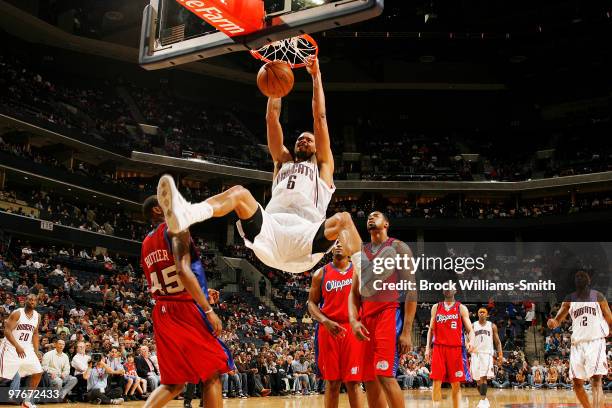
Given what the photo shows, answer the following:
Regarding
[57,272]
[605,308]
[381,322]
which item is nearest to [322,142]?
[381,322]

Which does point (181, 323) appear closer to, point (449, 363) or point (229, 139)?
point (449, 363)

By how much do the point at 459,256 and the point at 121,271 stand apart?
729 inches

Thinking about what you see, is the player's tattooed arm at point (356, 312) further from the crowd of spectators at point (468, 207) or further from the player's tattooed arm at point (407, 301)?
the crowd of spectators at point (468, 207)

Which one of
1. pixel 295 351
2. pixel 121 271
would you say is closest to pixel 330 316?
pixel 295 351

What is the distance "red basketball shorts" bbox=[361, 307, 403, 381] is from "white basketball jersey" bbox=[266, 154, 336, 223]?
1.28 meters

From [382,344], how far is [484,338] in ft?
25.1

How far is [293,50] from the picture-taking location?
6773 mm

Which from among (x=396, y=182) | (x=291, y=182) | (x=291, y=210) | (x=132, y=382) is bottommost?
(x=132, y=382)

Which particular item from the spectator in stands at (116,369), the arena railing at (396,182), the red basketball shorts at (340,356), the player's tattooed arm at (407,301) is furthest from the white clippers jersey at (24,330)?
Answer: the arena railing at (396,182)

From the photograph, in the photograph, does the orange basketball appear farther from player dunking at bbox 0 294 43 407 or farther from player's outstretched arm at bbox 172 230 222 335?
player dunking at bbox 0 294 43 407

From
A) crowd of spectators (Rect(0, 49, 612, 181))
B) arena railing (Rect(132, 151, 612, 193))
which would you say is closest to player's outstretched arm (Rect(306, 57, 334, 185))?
crowd of spectators (Rect(0, 49, 612, 181))

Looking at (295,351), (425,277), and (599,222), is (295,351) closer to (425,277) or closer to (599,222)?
(425,277)

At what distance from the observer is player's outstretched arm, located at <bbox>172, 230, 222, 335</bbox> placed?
477 cm

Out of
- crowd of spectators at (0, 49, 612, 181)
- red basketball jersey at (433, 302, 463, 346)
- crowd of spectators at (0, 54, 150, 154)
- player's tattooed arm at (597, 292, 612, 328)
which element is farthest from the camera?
crowd of spectators at (0, 49, 612, 181)
